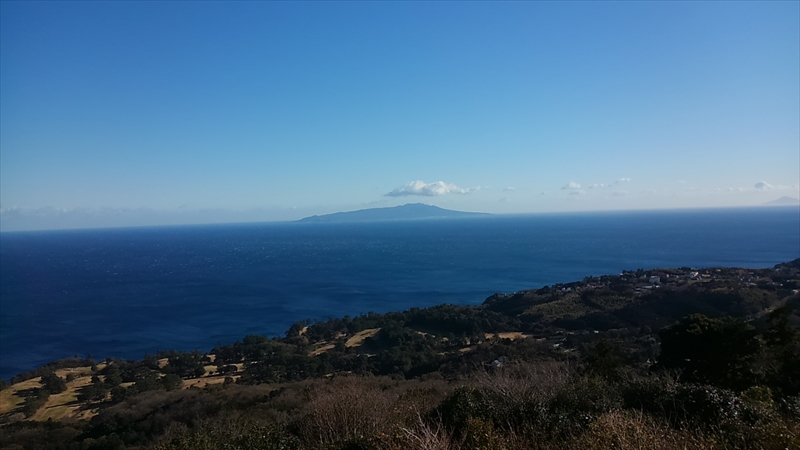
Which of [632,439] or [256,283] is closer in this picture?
[632,439]

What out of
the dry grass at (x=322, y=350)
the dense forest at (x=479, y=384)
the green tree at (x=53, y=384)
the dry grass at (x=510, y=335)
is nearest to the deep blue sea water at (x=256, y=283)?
the green tree at (x=53, y=384)

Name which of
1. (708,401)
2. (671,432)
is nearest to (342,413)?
(671,432)

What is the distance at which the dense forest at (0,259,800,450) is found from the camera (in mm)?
6785

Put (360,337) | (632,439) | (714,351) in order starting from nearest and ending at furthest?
(632,439) < (714,351) < (360,337)

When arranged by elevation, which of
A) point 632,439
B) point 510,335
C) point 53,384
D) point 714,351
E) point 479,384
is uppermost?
point 632,439

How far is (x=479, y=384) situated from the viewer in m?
12.0

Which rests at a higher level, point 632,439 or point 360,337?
point 632,439

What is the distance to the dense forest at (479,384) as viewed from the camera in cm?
679

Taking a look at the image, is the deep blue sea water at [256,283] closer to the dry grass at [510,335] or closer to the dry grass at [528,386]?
the dry grass at [510,335]

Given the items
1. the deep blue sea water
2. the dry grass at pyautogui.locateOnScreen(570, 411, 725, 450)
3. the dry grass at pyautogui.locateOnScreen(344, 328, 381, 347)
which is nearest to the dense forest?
the dry grass at pyautogui.locateOnScreen(570, 411, 725, 450)

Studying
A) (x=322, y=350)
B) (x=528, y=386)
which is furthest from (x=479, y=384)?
(x=322, y=350)

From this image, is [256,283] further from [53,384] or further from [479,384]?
[479,384]

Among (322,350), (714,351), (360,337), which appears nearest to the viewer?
(714,351)

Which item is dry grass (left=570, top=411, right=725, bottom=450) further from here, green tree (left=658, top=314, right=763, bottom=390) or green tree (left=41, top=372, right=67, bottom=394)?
green tree (left=41, top=372, right=67, bottom=394)
